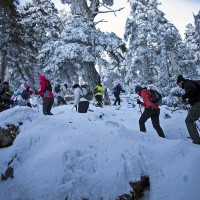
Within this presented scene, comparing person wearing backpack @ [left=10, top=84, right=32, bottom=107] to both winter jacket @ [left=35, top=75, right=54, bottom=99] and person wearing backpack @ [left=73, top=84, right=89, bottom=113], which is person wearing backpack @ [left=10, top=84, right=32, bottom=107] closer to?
winter jacket @ [left=35, top=75, right=54, bottom=99]

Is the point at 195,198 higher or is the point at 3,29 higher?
the point at 3,29

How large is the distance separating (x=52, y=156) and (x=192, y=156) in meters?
2.81

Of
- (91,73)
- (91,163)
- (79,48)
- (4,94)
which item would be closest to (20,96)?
(4,94)

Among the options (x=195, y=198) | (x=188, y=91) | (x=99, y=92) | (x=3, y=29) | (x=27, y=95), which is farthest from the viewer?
(x=99, y=92)

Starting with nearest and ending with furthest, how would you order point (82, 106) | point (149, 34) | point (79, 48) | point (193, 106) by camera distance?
point (193, 106), point (82, 106), point (79, 48), point (149, 34)

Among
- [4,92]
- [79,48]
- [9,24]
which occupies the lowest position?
[4,92]

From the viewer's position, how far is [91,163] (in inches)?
184

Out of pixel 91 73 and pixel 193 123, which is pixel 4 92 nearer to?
pixel 91 73

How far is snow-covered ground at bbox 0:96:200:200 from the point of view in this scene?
4.19m

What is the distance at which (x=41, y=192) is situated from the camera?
4.04 m

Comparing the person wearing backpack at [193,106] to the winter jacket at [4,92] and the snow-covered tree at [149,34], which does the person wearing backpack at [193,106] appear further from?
the snow-covered tree at [149,34]

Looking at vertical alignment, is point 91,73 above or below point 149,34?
below

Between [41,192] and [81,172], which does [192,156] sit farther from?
[41,192]

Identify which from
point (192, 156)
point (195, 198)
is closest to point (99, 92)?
point (192, 156)
